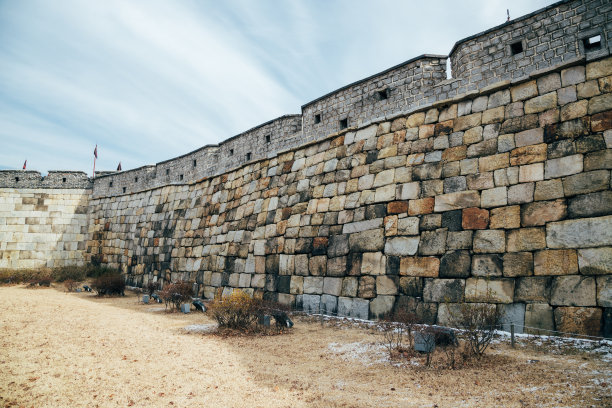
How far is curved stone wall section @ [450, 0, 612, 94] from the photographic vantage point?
629 cm

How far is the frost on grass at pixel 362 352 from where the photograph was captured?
489 cm

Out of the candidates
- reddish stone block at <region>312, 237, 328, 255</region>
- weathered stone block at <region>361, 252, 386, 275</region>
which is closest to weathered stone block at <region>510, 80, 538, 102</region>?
weathered stone block at <region>361, 252, 386, 275</region>

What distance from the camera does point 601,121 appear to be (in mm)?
5289

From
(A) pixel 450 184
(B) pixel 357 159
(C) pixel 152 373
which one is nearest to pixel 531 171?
(A) pixel 450 184

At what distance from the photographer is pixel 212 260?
11031 mm

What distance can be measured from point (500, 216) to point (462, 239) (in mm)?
720

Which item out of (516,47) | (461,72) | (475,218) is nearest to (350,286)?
(475,218)

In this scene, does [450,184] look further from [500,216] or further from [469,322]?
[469,322]

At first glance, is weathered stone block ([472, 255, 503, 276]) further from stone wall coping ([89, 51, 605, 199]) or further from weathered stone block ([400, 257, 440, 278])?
stone wall coping ([89, 51, 605, 199])

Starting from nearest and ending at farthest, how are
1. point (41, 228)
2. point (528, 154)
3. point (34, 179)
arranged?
1. point (528, 154)
2. point (41, 228)
3. point (34, 179)

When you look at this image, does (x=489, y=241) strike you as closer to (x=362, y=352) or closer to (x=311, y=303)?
(x=362, y=352)

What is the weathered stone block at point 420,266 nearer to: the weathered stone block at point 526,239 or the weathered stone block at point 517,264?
the weathered stone block at point 517,264

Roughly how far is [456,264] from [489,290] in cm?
69

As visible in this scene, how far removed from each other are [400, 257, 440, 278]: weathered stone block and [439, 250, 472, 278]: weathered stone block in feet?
0.37
